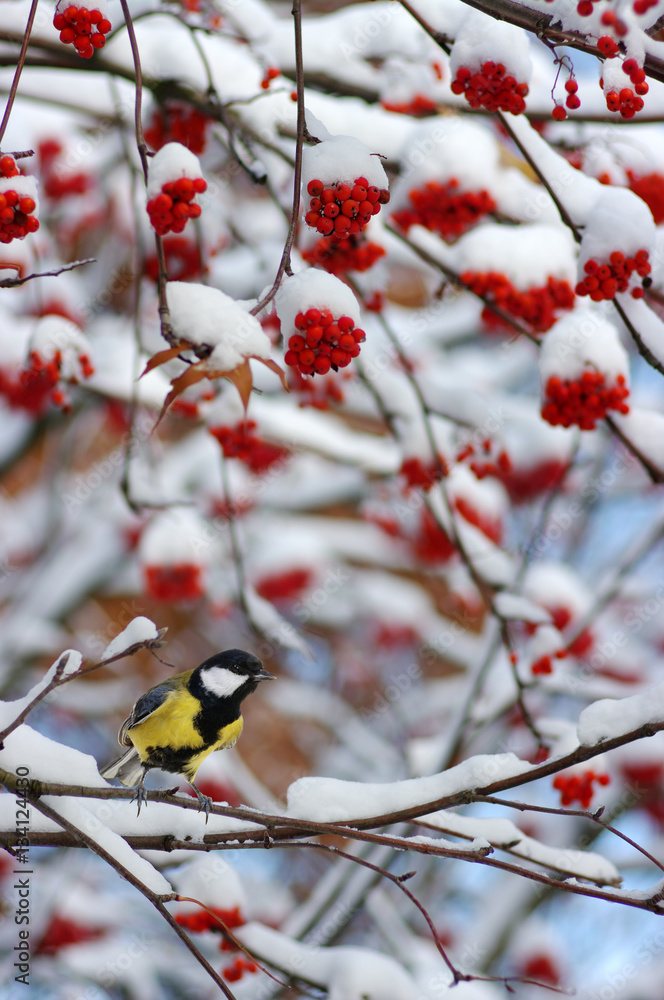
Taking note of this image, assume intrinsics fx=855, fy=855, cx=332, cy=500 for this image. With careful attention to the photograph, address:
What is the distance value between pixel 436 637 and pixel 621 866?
207cm

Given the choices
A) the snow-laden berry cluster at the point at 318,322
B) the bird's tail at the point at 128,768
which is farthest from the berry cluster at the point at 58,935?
the snow-laden berry cluster at the point at 318,322

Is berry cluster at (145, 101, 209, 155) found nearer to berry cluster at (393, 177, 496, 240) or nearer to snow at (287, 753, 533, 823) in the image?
berry cluster at (393, 177, 496, 240)

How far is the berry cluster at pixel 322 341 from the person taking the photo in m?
1.29

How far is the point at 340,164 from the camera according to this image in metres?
1.31

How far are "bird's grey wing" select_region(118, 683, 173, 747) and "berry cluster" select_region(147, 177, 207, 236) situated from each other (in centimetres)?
127

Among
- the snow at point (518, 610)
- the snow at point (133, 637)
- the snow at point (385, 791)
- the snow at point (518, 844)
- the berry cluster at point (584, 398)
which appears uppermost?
the berry cluster at point (584, 398)

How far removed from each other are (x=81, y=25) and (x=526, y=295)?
1330mm

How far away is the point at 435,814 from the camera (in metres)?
1.52

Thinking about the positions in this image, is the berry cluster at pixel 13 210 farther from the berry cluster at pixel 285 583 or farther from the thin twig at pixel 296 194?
the berry cluster at pixel 285 583

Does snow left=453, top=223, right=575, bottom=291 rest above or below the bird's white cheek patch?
above

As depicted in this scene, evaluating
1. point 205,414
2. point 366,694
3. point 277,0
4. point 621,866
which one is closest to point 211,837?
point 205,414

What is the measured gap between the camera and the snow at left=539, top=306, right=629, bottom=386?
196 cm

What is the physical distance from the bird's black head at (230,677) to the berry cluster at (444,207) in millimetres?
1302

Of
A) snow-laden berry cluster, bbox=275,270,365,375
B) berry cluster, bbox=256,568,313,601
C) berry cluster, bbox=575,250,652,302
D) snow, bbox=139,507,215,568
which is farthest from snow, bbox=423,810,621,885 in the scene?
berry cluster, bbox=256,568,313,601
